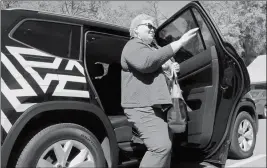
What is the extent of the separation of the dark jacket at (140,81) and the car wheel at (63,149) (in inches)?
18.4

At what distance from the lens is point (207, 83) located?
3635mm

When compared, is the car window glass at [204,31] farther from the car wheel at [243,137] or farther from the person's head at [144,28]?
the car wheel at [243,137]

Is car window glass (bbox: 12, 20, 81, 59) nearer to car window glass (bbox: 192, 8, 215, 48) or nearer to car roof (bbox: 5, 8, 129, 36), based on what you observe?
car roof (bbox: 5, 8, 129, 36)

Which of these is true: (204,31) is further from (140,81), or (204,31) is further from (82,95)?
(82,95)

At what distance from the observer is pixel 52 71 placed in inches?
108

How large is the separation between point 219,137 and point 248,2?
24944mm

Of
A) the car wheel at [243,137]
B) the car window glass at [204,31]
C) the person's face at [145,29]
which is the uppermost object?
the car window glass at [204,31]

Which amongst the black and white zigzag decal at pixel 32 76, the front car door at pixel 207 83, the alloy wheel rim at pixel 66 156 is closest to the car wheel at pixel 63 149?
the alloy wheel rim at pixel 66 156

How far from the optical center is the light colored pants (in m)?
2.70

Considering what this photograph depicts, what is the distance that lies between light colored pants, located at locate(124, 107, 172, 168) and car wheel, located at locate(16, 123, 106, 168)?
425 mm

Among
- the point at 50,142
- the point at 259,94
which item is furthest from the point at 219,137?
the point at 259,94

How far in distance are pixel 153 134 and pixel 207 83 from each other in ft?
3.86

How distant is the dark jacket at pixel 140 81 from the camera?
8.77 feet

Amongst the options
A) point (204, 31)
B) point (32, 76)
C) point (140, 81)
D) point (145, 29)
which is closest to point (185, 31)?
point (204, 31)
